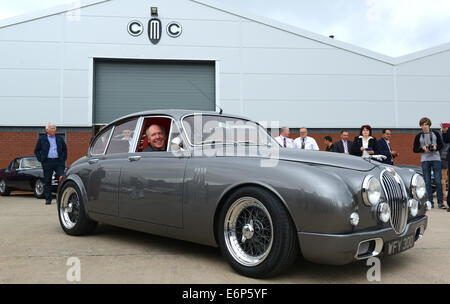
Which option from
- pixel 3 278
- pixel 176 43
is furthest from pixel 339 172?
pixel 176 43

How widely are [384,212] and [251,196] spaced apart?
1.01 meters

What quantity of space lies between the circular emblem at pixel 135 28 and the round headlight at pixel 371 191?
43.5 ft

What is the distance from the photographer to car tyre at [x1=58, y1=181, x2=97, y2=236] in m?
4.61

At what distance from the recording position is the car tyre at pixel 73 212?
4.61 meters

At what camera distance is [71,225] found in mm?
4801

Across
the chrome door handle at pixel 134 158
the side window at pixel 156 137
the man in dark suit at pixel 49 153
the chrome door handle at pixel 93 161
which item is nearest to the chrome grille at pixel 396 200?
the side window at pixel 156 137

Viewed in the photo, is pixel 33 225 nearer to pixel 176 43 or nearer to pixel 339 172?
pixel 339 172

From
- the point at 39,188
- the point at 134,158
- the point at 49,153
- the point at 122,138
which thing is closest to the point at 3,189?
the point at 39,188

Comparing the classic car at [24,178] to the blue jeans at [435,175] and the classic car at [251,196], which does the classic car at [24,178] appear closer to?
the classic car at [251,196]

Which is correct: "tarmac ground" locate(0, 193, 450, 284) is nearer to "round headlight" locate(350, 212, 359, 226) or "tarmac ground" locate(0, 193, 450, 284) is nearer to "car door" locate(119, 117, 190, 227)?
"car door" locate(119, 117, 190, 227)

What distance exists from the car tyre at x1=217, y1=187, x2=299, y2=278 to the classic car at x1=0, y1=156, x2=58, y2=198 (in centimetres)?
789

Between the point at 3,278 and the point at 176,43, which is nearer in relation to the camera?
the point at 3,278

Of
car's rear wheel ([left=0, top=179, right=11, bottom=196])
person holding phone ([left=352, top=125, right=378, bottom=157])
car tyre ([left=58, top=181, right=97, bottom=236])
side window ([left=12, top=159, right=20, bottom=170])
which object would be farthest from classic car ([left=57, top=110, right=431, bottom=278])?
car's rear wheel ([left=0, top=179, right=11, bottom=196])

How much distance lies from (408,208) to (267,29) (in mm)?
12871
